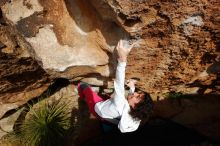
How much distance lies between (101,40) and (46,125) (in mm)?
2081

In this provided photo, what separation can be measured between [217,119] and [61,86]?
2.56 metres

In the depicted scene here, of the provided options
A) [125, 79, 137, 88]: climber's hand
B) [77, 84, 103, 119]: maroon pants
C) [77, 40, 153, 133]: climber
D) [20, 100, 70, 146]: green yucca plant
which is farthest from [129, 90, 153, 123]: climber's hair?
[20, 100, 70, 146]: green yucca plant

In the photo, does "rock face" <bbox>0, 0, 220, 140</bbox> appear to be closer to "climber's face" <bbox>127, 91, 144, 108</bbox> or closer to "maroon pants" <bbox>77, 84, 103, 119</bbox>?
"maroon pants" <bbox>77, 84, 103, 119</bbox>

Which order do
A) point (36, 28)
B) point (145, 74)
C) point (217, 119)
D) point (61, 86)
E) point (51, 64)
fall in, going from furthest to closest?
point (217, 119), point (61, 86), point (145, 74), point (51, 64), point (36, 28)

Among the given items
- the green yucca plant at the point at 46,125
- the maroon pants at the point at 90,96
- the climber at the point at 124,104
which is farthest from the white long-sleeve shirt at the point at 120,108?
the green yucca plant at the point at 46,125

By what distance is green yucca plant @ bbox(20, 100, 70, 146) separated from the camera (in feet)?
20.0

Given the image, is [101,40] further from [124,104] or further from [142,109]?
[142,109]

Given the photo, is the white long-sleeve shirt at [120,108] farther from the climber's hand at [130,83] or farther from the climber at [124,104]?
the climber's hand at [130,83]

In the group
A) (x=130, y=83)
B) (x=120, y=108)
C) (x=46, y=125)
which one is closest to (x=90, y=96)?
(x=130, y=83)

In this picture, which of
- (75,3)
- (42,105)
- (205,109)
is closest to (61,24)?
(75,3)

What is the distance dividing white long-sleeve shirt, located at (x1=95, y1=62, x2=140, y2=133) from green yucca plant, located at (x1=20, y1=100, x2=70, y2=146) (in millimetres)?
1143

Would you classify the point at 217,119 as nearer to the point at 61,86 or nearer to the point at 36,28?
the point at 61,86

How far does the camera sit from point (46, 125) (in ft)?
20.2

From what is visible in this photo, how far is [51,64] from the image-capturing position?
467cm
